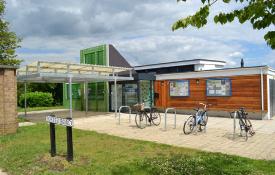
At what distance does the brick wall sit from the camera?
11.4 m

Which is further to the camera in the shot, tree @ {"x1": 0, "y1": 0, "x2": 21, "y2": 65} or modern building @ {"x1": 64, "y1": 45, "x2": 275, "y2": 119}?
tree @ {"x1": 0, "y1": 0, "x2": 21, "y2": 65}

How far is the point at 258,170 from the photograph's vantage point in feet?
19.8

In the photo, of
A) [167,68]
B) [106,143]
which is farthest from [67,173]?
[167,68]

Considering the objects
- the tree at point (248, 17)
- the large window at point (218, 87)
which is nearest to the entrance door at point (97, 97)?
the large window at point (218, 87)

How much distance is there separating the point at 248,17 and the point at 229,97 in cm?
1319

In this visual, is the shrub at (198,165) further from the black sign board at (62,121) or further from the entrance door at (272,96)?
the entrance door at (272,96)

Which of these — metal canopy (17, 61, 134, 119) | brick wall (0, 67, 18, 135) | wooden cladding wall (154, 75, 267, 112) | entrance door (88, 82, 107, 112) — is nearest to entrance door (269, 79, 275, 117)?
wooden cladding wall (154, 75, 267, 112)

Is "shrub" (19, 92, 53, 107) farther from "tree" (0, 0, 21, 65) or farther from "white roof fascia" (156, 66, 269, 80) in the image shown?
"white roof fascia" (156, 66, 269, 80)

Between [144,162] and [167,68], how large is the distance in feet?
64.1

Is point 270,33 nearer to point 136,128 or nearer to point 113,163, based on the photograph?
point 113,163

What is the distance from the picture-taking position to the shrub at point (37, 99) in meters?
30.0

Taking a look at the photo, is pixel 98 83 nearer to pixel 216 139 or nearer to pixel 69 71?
pixel 69 71

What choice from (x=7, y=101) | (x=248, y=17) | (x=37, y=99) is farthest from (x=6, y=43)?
(x=248, y=17)

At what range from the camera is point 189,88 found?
60.2 feet
